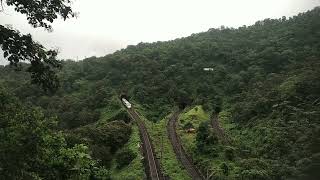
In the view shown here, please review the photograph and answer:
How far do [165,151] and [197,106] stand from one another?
2703cm

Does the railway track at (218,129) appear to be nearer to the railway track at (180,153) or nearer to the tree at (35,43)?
the railway track at (180,153)

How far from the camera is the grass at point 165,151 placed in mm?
43591

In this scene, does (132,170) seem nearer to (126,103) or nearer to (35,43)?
(35,43)

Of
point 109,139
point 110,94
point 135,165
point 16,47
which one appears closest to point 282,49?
point 110,94

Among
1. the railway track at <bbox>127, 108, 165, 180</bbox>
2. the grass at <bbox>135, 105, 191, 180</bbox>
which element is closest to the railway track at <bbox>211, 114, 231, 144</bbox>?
the grass at <bbox>135, 105, 191, 180</bbox>

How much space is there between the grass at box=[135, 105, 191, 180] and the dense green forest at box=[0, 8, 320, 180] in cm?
236

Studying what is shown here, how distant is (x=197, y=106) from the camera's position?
255 feet

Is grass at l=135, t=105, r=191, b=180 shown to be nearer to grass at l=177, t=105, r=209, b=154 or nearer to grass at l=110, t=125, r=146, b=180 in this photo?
grass at l=177, t=105, r=209, b=154

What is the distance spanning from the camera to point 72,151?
74.3 feet

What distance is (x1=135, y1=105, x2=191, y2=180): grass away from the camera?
43.6m

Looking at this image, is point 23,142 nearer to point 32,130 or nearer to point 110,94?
point 32,130

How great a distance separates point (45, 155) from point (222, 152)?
96.5 feet

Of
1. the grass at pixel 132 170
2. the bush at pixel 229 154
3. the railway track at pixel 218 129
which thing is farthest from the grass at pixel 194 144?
the grass at pixel 132 170

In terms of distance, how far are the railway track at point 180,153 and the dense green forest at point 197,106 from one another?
1061 millimetres
